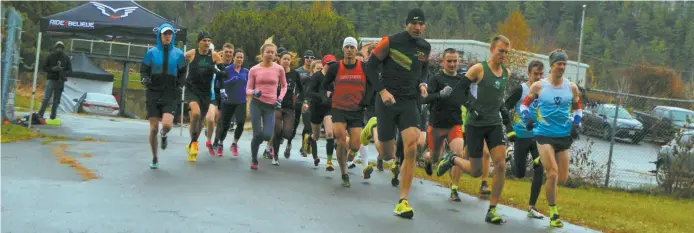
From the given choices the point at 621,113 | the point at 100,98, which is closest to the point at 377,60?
the point at 621,113

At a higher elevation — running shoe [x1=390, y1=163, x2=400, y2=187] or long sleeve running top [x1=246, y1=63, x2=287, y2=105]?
long sleeve running top [x1=246, y1=63, x2=287, y2=105]

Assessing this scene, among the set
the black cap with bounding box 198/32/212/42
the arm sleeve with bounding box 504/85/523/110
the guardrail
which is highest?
the guardrail

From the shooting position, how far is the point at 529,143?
11.0m

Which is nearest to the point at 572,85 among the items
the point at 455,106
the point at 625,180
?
the point at 455,106

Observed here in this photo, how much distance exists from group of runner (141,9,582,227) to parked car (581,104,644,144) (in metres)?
5.41

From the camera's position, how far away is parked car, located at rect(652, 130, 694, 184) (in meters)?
15.4

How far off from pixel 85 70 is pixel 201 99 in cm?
2944

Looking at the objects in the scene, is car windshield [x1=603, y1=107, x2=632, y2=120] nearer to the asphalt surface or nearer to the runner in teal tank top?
the asphalt surface

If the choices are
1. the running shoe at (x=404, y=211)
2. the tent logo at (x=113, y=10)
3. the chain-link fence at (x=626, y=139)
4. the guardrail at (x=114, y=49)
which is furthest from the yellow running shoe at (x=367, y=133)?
the guardrail at (x=114, y=49)

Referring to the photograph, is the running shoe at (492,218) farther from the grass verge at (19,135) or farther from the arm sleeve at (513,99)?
the grass verge at (19,135)

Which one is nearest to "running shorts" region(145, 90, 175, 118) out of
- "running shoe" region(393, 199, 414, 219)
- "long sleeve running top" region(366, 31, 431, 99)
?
"long sleeve running top" region(366, 31, 431, 99)

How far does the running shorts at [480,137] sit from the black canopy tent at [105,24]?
1061 cm

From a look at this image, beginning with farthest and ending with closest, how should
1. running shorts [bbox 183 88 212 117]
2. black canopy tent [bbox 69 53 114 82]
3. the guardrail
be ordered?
black canopy tent [bbox 69 53 114 82]
the guardrail
running shorts [bbox 183 88 212 117]

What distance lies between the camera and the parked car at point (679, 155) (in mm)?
15445
